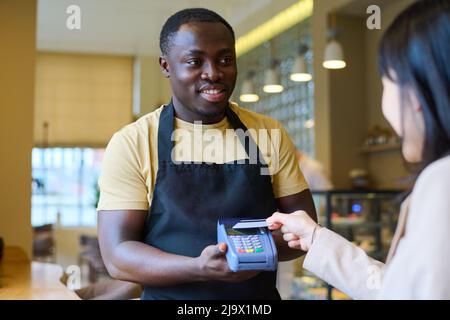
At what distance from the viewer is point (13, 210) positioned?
81.5 inches

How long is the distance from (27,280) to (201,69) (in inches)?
44.3

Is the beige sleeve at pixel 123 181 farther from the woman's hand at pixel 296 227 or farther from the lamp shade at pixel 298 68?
the lamp shade at pixel 298 68

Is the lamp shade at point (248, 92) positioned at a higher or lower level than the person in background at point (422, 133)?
higher

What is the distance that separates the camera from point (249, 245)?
2.35ft

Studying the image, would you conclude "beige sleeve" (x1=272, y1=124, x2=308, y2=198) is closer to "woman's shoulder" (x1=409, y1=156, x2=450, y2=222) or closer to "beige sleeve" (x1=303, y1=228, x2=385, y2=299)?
"beige sleeve" (x1=303, y1=228, x2=385, y2=299)

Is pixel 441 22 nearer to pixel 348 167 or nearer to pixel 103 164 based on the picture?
pixel 103 164

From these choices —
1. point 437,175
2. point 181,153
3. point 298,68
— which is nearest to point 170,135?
point 181,153

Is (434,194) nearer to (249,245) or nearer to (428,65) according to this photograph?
(428,65)

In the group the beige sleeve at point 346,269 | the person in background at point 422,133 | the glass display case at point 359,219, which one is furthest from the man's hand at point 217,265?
the glass display case at point 359,219

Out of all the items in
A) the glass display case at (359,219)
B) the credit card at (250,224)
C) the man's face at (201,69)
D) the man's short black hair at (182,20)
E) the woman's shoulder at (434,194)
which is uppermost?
the man's short black hair at (182,20)

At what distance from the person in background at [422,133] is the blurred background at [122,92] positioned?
4.5 inches

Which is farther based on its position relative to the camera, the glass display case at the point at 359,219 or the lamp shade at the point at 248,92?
the glass display case at the point at 359,219

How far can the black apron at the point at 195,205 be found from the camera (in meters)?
0.83
